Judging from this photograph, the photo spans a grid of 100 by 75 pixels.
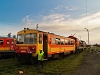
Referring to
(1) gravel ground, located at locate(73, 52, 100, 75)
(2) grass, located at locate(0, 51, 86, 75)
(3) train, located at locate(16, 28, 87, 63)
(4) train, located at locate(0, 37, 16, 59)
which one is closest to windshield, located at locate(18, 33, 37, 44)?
(3) train, located at locate(16, 28, 87, 63)

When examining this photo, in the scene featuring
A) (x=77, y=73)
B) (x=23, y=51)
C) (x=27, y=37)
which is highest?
(x=27, y=37)

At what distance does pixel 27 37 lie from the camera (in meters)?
18.3

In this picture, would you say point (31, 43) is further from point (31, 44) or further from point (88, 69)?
→ point (88, 69)

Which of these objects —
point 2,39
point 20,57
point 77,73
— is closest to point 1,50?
point 2,39

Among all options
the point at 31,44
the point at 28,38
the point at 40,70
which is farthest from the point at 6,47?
the point at 40,70

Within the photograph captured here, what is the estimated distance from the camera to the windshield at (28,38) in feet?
58.2

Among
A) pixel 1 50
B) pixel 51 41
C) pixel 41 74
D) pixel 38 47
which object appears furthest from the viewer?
pixel 1 50

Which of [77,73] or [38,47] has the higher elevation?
[38,47]

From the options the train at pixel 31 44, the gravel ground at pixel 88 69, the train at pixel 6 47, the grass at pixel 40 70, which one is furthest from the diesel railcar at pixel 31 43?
the train at pixel 6 47

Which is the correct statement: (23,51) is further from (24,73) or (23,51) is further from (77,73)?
(77,73)

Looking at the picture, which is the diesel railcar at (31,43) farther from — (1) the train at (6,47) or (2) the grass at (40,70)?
(1) the train at (6,47)

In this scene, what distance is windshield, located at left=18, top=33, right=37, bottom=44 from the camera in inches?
699

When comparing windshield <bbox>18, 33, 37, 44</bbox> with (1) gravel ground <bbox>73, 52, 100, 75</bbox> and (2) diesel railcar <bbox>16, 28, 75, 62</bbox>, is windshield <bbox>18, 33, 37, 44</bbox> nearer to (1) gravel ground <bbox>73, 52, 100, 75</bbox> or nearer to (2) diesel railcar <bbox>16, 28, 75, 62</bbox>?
(2) diesel railcar <bbox>16, 28, 75, 62</bbox>

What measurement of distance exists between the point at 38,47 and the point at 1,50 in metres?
9.02
